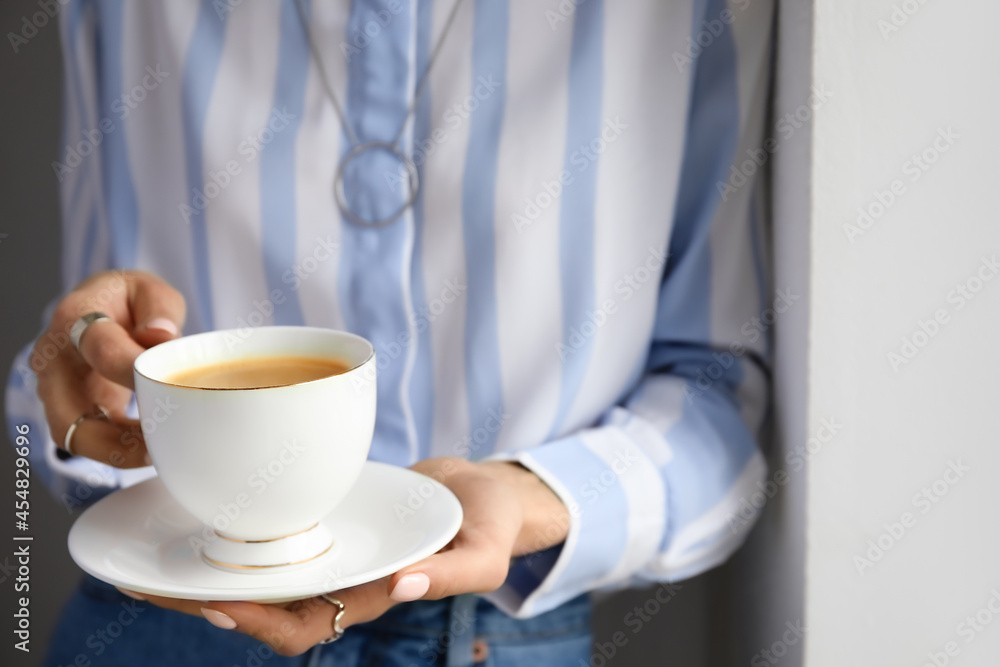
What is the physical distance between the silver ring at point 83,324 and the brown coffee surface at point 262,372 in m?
0.13

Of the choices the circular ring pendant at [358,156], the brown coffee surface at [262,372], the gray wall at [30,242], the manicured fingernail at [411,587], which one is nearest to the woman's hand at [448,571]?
the manicured fingernail at [411,587]

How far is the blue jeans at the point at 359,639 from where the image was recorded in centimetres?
79

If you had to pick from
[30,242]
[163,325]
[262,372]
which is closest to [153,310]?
[163,325]

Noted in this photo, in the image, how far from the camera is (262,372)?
1.98 ft

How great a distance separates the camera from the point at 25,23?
1.27 metres

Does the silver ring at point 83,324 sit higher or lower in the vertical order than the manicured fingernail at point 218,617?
higher

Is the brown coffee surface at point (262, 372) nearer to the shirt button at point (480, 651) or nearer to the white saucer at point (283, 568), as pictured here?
the white saucer at point (283, 568)

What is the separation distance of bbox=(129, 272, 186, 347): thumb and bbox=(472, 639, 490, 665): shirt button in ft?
1.30

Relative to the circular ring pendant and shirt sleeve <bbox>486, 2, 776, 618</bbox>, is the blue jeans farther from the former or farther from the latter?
the circular ring pendant

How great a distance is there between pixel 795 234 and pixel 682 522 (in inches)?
Answer: 10.8

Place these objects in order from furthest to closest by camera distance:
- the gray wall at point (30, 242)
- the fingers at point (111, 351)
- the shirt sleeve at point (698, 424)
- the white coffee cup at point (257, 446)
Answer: the gray wall at point (30, 242) < the shirt sleeve at point (698, 424) < the fingers at point (111, 351) < the white coffee cup at point (257, 446)

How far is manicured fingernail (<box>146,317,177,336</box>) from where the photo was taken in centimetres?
67

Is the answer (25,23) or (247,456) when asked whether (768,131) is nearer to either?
(247,456)

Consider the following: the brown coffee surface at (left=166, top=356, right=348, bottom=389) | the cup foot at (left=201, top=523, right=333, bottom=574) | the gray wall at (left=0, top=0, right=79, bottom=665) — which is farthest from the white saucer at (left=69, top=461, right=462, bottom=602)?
the gray wall at (left=0, top=0, right=79, bottom=665)
